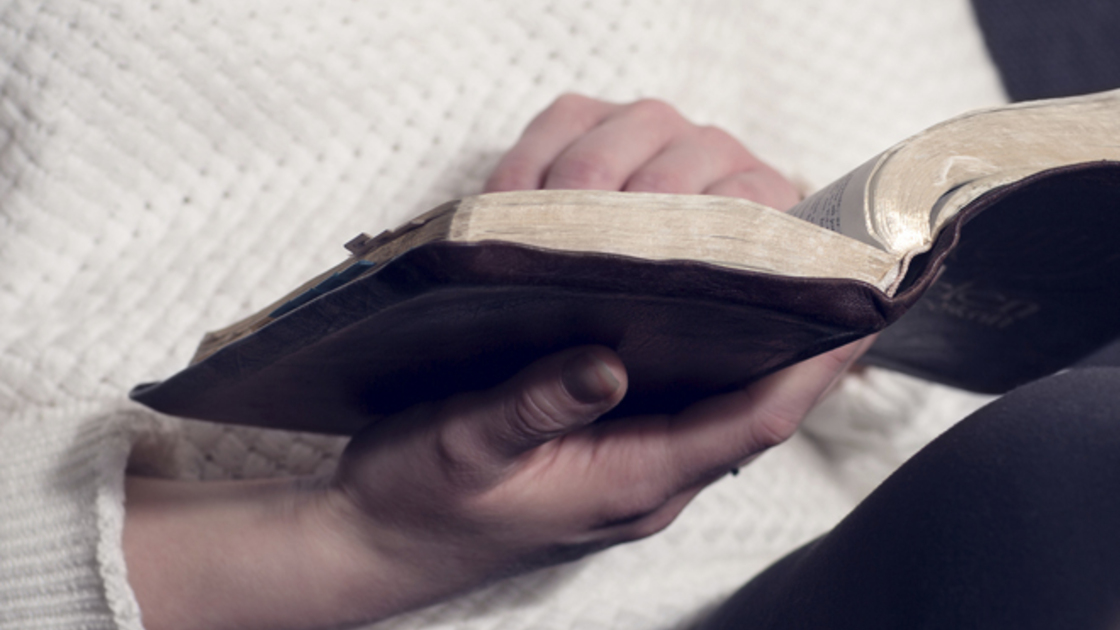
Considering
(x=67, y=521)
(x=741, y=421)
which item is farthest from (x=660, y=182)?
(x=67, y=521)

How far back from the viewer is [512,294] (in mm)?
272

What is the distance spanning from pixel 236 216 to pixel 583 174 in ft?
1.06

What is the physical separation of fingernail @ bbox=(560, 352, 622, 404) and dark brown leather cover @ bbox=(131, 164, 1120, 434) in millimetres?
13

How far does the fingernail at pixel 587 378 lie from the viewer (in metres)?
0.35

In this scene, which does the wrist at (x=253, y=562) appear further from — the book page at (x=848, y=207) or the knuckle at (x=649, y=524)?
the book page at (x=848, y=207)

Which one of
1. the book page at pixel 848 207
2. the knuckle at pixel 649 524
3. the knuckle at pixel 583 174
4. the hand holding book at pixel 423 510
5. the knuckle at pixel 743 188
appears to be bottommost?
the knuckle at pixel 649 524

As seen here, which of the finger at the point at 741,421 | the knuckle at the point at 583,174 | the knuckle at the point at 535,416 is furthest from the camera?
the knuckle at the point at 583,174

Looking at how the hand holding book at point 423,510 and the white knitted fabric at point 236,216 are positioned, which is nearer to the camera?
Answer: the hand holding book at point 423,510

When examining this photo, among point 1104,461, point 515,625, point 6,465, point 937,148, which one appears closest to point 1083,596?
point 1104,461

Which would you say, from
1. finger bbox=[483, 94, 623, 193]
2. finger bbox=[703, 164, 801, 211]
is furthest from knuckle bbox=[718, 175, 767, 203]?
finger bbox=[483, 94, 623, 193]

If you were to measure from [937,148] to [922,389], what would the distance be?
1.70ft

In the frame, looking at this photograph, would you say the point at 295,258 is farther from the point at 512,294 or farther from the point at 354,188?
the point at 512,294

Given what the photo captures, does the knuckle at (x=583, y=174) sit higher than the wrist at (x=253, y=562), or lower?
higher

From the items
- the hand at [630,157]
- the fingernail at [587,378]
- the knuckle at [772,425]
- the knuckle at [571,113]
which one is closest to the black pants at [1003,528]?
the knuckle at [772,425]
